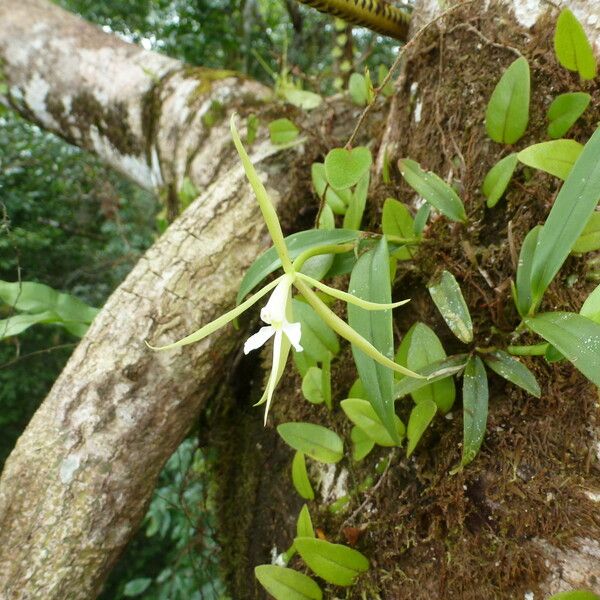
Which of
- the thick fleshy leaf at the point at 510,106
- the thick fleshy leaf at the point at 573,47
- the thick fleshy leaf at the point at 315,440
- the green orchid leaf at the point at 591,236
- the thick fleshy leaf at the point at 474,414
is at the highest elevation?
the thick fleshy leaf at the point at 573,47

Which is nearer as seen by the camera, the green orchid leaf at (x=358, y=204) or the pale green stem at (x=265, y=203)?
the pale green stem at (x=265, y=203)

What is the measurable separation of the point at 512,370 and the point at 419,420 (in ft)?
0.50

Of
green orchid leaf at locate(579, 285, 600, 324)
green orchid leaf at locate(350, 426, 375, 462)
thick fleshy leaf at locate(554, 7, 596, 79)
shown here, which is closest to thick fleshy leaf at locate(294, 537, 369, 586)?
green orchid leaf at locate(350, 426, 375, 462)

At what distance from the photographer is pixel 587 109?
0.84m

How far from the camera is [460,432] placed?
0.81m

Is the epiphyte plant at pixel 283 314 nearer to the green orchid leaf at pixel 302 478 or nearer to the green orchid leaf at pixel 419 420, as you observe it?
the green orchid leaf at pixel 419 420

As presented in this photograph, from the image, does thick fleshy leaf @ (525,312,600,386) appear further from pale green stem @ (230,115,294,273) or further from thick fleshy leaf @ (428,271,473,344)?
pale green stem @ (230,115,294,273)

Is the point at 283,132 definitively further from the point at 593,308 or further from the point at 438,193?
the point at 593,308

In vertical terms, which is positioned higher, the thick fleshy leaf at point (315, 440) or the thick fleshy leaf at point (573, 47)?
the thick fleshy leaf at point (573, 47)

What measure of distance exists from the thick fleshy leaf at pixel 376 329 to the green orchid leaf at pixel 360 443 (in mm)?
179

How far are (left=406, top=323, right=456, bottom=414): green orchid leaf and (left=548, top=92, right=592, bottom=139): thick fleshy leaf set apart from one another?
379mm

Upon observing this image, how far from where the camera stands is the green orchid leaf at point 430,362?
801 mm

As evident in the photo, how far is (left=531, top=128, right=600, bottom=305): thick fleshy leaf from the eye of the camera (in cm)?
64

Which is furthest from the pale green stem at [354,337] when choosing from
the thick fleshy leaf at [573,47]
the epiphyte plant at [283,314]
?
the thick fleshy leaf at [573,47]
